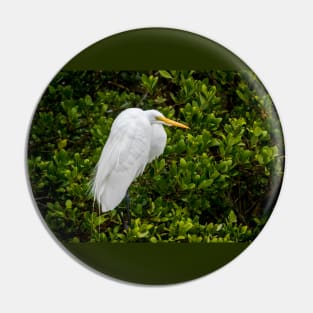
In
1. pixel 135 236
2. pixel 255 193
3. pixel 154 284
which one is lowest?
pixel 154 284

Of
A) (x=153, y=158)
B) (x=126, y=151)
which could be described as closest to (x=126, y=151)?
(x=126, y=151)

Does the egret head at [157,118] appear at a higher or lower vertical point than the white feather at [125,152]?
higher

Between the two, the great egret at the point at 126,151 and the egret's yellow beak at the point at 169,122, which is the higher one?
the egret's yellow beak at the point at 169,122

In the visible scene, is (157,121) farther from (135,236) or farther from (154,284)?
(154,284)

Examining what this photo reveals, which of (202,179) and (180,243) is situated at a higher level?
(202,179)

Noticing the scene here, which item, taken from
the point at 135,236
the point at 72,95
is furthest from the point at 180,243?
the point at 72,95

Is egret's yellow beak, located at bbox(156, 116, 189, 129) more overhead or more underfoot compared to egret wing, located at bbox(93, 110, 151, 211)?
more overhead
